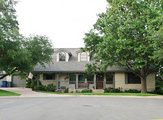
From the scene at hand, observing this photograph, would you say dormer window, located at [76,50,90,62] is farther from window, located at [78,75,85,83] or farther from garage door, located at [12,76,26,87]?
garage door, located at [12,76,26,87]

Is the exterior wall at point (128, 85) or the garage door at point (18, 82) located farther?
the garage door at point (18, 82)

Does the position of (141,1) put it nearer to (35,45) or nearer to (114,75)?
(114,75)

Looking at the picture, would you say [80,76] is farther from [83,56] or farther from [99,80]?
[83,56]

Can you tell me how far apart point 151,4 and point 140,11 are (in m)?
1.34

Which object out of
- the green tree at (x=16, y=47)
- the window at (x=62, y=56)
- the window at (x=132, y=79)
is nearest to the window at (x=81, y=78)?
the window at (x=62, y=56)

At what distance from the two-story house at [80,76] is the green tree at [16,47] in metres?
3.31

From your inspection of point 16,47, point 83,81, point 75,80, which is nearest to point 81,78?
point 83,81

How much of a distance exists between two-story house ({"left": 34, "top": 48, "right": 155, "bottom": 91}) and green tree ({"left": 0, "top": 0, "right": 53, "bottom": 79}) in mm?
3310

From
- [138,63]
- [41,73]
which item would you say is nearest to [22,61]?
[41,73]

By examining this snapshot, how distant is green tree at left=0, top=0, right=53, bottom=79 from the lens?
1839 centimetres

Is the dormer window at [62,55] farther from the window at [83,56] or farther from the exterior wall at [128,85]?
the exterior wall at [128,85]

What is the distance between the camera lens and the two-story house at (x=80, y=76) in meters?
24.5

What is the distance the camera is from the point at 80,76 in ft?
88.8

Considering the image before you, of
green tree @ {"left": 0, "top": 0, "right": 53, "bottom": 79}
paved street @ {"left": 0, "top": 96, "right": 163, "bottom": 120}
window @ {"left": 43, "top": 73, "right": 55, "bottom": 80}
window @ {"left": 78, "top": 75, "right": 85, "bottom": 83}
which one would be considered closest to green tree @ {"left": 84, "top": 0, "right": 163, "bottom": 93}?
paved street @ {"left": 0, "top": 96, "right": 163, "bottom": 120}
